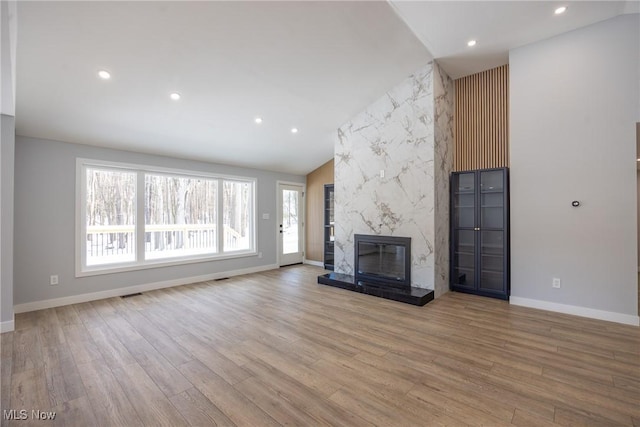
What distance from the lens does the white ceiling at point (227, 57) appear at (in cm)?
267

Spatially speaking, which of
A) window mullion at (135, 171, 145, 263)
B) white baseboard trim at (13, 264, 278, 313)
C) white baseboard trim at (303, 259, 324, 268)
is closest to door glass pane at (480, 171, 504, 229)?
white baseboard trim at (303, 259, 324, 268)

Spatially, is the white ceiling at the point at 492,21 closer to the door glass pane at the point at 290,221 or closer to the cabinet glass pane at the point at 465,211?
the cabinet glass pane at the point at 465,211

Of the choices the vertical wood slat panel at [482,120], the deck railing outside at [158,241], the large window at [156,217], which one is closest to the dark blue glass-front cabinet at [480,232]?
the vertical wood slat panel at [482,120]

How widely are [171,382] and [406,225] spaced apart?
3655mm

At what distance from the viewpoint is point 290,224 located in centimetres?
730

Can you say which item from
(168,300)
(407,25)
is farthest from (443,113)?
(168,300)

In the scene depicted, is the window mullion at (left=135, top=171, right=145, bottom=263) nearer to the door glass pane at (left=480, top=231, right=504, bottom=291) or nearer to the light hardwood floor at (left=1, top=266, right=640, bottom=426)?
the light hardwood floor at (left=1, top=266, right=640, bottom=426)

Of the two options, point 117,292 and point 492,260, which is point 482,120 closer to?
point 492,260

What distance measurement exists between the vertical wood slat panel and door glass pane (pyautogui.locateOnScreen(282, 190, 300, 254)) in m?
3.92

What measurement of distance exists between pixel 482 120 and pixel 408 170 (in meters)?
1.53

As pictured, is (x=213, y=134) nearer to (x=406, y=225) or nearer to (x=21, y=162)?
(x=21, y=162)

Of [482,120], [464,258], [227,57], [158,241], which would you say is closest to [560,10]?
[482,120]

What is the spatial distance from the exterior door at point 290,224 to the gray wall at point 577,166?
4.73m

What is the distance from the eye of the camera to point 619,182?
11.1 feet
